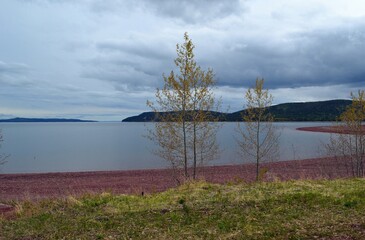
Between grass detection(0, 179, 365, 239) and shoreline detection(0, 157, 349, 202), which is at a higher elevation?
grass detection(0, 179, 365, 239)

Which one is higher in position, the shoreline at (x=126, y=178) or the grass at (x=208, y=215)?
the grass at (x=208, y=215)

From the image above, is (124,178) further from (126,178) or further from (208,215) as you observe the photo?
(208,215)

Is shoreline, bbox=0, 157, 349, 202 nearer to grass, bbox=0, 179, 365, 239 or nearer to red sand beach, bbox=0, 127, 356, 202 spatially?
red sand beach, bbox=0, 127, 356, 202

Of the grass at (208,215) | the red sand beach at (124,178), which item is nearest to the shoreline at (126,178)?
the red sand beach at (124,178)

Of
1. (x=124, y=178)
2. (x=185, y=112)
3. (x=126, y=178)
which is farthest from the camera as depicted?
(x=124, y=178)

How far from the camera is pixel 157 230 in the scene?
28.5ft

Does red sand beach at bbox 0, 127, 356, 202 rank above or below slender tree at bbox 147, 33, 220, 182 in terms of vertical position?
below

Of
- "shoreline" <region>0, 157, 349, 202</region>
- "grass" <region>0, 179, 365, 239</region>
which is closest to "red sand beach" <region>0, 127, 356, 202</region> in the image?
"shoreline" <region>0, 157, 349, 202</region>

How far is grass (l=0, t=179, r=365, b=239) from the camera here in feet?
26.9

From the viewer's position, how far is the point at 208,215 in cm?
968

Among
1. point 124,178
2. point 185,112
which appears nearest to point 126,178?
point 124,178

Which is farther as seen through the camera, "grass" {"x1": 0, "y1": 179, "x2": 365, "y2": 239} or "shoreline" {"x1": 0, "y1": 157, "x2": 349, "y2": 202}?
"shoreline" {"x1": 0, "y1": 157, "x2": 349, "y2": 202}

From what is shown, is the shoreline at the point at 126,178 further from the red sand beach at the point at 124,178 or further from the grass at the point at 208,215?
the grass at the point at 208,215

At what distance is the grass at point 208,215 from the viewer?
8195mm
